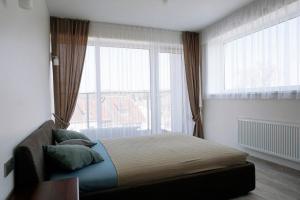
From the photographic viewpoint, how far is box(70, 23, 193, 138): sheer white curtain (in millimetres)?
4164

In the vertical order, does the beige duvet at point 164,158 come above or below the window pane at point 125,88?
below

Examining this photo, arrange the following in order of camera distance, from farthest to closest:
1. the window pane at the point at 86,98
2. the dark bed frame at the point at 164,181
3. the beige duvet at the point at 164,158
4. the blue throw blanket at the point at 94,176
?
the window pane at the point at 86,98 < the beige duvet at the point at 164,158 < the blue throw blanket at the point at 94,176 < the dark bed frame at the point at 164,181

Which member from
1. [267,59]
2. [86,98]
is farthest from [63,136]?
[267,59]

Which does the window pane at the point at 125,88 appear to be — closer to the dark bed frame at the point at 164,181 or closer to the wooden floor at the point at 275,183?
the dark bed frame at the point at 164,181

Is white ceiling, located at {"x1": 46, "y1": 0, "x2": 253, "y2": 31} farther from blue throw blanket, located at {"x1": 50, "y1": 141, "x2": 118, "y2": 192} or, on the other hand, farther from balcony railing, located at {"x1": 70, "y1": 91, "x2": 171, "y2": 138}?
blue throw blanket, located at {"x1": 50, "y1": 141, "x2": 118, "y2": 192}

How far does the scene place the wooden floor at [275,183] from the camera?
2305 millimetres

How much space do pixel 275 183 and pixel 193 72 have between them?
9.36 ft

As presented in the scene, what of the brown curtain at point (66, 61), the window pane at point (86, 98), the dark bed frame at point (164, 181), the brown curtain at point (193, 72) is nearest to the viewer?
the dark bed frame at point (164, 181)

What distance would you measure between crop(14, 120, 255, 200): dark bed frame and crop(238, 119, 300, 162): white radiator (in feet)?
3.37

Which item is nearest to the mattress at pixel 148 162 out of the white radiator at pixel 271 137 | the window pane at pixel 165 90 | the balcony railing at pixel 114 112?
the white radiator at pixel 271 137

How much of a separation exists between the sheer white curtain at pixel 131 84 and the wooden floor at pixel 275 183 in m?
2.09

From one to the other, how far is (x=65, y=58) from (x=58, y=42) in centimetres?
31

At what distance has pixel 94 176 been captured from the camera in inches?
70.7

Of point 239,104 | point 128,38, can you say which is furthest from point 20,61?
point 239,104
